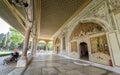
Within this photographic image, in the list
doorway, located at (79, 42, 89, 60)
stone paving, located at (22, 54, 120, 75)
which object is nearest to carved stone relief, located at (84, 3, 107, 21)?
stone paving, located at (22, 54, 120, 75)

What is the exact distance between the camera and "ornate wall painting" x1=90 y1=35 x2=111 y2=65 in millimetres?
4436

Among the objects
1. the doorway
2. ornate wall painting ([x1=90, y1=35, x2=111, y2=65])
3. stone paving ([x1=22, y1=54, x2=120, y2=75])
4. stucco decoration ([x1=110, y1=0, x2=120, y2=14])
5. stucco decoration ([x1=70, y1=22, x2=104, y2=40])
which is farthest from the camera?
the doorway

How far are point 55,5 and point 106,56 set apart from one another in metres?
5.34

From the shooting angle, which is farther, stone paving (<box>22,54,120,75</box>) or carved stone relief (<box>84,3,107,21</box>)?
carved stone relief (<box>84,3,107,21</box>)

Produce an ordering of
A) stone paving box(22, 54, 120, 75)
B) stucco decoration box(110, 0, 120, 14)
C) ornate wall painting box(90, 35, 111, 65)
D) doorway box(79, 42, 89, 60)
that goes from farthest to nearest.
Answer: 1. doorway box(79, 42, 89, 60)
2. ornate wall painting box(90, 35, 111, 65)
3. stucco decoration box(110, 0, 120, 14)
4. stone paving box(22, 54, 120, 75)

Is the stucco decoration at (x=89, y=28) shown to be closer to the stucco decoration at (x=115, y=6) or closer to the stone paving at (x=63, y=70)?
the stucco decoration at (x=115, y=6)

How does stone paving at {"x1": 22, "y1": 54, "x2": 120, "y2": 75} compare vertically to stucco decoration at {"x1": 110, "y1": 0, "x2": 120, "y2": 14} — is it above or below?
below

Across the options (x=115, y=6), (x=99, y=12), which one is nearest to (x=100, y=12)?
(x=99, y=12)

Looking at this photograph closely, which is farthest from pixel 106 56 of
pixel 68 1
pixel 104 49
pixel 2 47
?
pixel 2 47

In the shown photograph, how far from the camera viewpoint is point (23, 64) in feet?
15.0

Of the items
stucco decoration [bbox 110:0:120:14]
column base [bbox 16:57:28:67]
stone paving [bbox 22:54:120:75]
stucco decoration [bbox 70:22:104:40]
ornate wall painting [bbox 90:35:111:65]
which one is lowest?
stone paving [bbox 22:54:120:75]

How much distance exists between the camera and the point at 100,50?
16.1 feet

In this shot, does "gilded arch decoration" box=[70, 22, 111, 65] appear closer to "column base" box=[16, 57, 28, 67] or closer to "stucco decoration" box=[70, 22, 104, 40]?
"stucco decoration" box=[70, 22, 104, 40]

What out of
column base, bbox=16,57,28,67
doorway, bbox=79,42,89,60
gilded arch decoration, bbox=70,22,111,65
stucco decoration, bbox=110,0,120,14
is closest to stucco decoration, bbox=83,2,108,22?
stucco decoration, bbox=110,0,120,14
